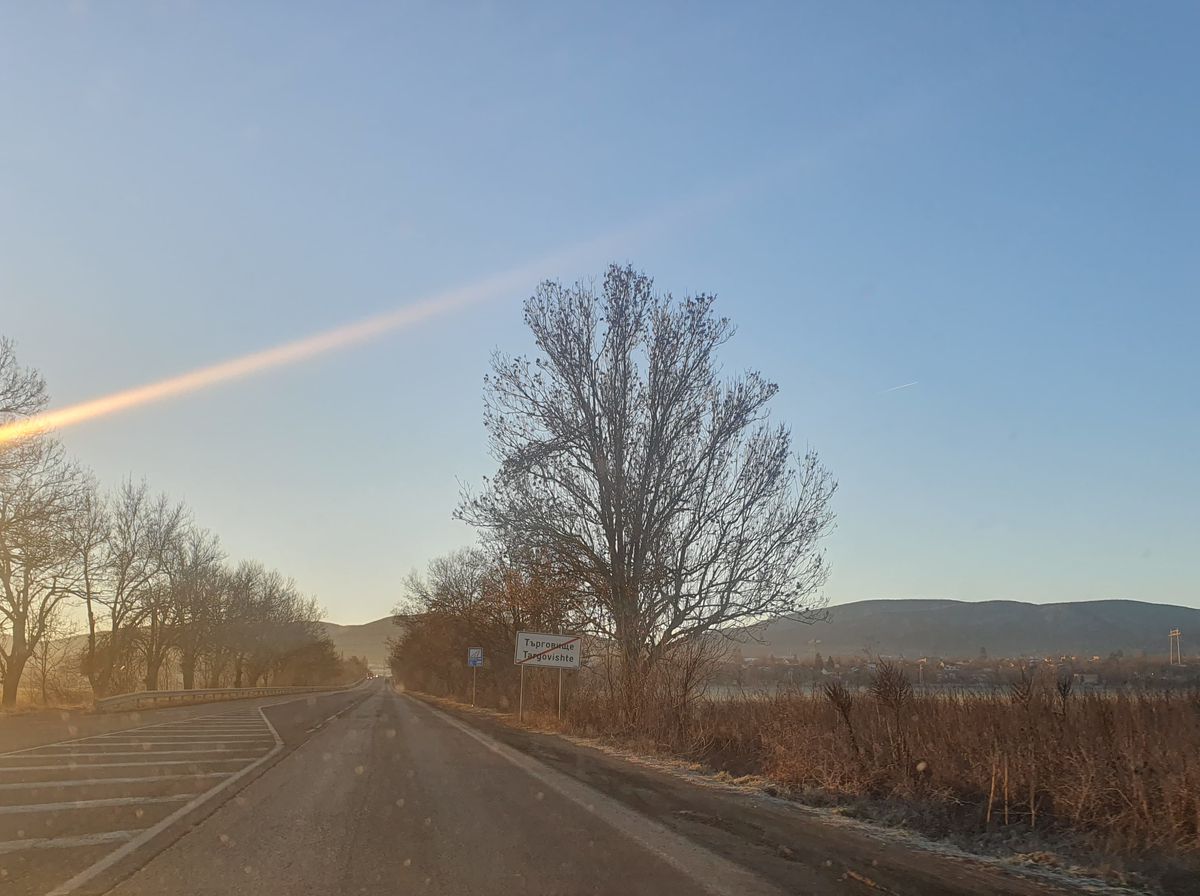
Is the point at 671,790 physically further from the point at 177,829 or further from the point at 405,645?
the point at 405,645

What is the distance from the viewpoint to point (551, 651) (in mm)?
29219

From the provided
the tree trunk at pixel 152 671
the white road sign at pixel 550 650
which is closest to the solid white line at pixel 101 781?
the white road sign at pixel 550 650

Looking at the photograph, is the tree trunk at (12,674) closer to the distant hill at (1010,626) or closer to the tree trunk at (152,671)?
the tree trunk at (152,671)

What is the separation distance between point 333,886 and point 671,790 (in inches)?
274

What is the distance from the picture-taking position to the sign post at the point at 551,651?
2878 centimetres

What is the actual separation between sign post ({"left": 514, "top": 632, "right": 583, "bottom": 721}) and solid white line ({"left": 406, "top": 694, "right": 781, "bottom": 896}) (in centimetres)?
1514

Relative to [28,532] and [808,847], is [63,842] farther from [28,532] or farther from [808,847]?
[28,532]

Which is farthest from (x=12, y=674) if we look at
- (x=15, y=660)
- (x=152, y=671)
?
(x=152, y=671)

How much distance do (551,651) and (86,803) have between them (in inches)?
787

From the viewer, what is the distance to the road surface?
21.4ft

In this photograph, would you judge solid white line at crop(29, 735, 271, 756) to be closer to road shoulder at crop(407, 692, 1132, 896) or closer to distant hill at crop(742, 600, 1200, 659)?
road shoulder at crop(407, 692, 1132, 896)

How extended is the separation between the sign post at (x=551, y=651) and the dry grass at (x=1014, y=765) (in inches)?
572

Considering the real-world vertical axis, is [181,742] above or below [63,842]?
below

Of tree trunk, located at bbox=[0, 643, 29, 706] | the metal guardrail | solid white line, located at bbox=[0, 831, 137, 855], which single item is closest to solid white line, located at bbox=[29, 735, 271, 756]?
solid white line, located at bbox=[0, 831, 137, 855]
